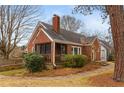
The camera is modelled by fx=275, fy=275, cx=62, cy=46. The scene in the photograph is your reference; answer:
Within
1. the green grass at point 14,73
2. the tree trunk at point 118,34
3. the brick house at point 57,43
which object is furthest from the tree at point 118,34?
the green grass at point 14,73

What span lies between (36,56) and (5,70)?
1.03m

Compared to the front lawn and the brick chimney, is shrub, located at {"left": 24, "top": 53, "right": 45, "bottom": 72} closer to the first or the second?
the front lawn

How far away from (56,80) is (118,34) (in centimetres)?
192

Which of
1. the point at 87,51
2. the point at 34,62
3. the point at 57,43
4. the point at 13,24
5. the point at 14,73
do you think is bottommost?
the point at 14,73

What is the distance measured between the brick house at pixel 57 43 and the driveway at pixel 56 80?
54cm

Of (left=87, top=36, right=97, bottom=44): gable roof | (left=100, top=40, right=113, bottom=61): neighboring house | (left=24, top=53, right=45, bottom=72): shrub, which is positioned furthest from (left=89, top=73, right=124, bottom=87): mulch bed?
(left=24, top=53, right=45, bottom=72): shrub

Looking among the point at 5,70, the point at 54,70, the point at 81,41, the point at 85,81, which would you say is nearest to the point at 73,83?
the point at 85,81

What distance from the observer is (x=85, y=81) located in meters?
6.77

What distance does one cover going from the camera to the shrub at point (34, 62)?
7.86 meters

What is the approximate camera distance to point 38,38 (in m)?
8.15

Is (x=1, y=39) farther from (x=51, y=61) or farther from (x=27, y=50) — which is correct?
(x=51, y=61)

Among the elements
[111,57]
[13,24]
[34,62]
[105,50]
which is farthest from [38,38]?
[111,57]

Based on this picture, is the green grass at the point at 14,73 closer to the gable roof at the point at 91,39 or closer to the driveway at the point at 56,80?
the driveway at the point at 56,80

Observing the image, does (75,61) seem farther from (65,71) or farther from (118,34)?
(118,34)
